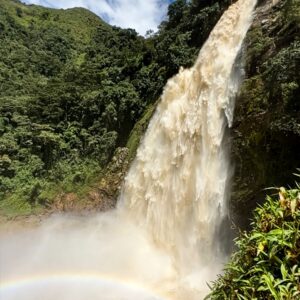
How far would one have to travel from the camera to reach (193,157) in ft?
46.1

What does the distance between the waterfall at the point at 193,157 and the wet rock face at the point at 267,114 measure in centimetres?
64

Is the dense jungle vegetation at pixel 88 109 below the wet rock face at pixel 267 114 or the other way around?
the other way around

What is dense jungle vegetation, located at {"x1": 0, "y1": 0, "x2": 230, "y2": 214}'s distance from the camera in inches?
822

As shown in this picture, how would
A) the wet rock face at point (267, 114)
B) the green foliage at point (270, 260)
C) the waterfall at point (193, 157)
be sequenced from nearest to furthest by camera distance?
1. the green foliage at point (270, 260)
2. the wet rock face at point (267, 114)
3. the waterfall at point (193, 157)

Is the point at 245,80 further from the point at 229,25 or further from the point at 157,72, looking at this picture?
the point at 157,72

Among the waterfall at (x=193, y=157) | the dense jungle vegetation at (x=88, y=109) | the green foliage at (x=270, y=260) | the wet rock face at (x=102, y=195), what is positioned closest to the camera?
the green foliage at (x=270, y=260)

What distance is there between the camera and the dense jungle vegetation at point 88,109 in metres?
20.9

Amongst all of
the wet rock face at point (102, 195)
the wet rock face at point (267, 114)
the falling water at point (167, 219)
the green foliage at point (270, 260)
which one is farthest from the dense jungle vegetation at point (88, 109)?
the green foliage at point (270, 260)

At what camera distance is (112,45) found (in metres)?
30.1

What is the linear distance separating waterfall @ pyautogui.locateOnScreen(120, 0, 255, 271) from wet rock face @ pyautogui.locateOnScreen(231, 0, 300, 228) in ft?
2.11

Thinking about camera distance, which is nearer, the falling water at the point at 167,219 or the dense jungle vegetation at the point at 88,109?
the falling water at the point at 167,219

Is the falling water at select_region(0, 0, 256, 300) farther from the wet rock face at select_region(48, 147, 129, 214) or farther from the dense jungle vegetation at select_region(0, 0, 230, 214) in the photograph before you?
the dense jungle vegetation at select_region(0, 0, 230, 214)

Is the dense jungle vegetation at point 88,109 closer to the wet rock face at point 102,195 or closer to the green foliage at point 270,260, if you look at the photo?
the wet rock face at point 102,195

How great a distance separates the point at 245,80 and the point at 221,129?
1810mm
